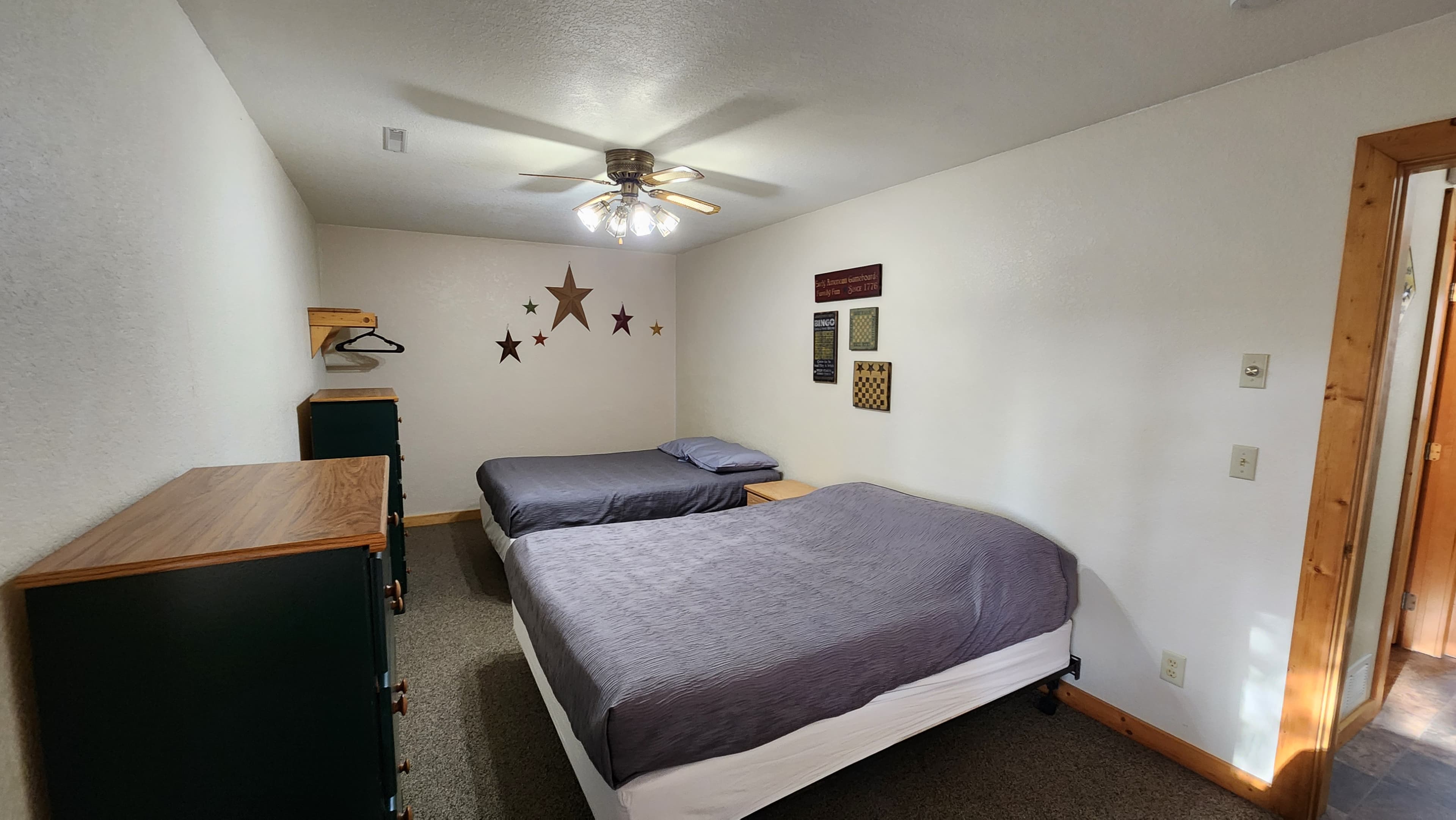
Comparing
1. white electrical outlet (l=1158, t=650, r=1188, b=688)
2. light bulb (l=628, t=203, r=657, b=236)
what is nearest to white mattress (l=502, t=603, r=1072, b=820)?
white electrical outlet (l=1158, t=650, r=1188, b=688)

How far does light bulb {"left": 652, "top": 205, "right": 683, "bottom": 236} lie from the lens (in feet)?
8.96

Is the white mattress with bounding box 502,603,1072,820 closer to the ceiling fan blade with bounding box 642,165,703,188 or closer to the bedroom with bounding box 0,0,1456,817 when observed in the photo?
the bedroom with bounding box 0,0,1456,817

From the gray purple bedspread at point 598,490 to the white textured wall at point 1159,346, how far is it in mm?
1227

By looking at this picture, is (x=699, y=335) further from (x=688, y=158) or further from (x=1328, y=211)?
(x=1328, y=211)

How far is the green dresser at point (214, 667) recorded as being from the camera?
2.74 feet

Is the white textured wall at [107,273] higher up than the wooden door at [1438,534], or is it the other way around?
the white textured wall at [107,273]

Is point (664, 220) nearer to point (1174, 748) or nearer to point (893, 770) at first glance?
point (893, 770)

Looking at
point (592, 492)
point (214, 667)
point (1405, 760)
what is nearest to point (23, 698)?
point (214, 667)

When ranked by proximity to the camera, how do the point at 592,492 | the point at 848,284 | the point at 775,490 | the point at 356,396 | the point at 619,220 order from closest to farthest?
1. the point at 619,220
2. the point at 356,396
3. the point at 848,284
4. the point at 592,492
5. the point at 775,490

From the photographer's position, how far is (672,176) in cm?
238

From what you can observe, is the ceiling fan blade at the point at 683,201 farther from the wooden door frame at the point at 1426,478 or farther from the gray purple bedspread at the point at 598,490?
the wooden door frame at the point at 1426,478

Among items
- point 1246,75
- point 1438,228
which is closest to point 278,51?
point 1246,75

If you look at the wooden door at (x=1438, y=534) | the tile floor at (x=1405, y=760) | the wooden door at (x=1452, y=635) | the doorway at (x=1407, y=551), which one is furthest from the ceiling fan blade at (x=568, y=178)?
the wooden door at (x=1452, y=635)

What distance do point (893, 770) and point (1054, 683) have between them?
2.82 feet
